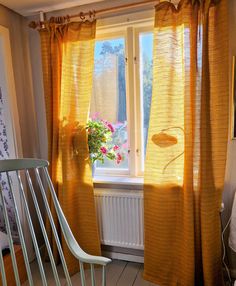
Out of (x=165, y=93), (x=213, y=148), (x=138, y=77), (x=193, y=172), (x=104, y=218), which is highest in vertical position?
(x=138, y=77)

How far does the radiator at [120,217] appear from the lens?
76.6 inches

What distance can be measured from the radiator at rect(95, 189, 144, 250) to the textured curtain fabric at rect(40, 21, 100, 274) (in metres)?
0.09

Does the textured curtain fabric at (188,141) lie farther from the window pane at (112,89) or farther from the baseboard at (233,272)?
the window pane at (112,89)

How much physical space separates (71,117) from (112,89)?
0.48m

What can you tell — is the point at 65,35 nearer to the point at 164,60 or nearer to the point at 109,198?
the point at 164,60

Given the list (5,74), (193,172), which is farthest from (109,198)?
(5,74)

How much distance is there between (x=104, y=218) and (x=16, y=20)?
6.33 ft

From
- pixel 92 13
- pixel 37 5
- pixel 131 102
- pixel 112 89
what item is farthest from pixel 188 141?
pixel 37 5

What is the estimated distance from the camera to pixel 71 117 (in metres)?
1.92

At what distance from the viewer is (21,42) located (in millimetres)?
2113

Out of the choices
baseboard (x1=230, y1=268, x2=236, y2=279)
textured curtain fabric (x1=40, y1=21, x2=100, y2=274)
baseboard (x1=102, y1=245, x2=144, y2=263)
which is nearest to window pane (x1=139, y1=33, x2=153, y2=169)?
textured curtain fabric (x1=40, y1=21, x2=100, y2=274)

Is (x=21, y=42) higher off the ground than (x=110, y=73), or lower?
higher

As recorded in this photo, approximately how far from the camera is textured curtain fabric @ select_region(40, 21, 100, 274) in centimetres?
186

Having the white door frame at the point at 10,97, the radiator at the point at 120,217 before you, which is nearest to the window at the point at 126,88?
the radiator at the point at 120,217
